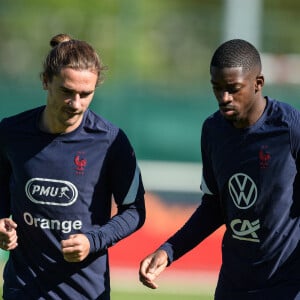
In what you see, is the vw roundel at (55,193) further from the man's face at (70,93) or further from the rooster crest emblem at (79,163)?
the man's face at (70,93)

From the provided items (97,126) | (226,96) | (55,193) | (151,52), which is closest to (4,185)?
(55,193)

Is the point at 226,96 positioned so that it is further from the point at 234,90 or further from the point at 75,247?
the point at 75,247

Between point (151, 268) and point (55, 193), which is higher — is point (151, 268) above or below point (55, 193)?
below

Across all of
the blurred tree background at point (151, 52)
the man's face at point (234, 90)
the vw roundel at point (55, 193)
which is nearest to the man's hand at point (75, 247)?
the vw roundel at point (55, 193)

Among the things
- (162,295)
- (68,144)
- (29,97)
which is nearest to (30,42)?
(29,97)

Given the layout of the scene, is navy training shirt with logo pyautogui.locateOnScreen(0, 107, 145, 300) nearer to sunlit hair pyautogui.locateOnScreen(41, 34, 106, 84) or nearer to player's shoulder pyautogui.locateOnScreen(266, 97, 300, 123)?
sunlit hair pyautogui.locateOnScreen(41, 34, 106, 84)

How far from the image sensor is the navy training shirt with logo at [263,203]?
5.38 metres

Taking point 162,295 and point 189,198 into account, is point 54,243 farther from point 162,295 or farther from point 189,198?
point 189,198

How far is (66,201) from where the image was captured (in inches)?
219

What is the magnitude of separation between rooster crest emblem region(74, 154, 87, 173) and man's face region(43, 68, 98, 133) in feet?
0.54

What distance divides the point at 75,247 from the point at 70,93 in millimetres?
728

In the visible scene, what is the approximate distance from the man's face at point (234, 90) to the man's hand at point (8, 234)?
3.64 ft

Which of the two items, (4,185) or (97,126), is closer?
(97,126)

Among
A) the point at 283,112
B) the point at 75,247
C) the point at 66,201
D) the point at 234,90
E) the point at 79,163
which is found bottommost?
the point at 75,247
